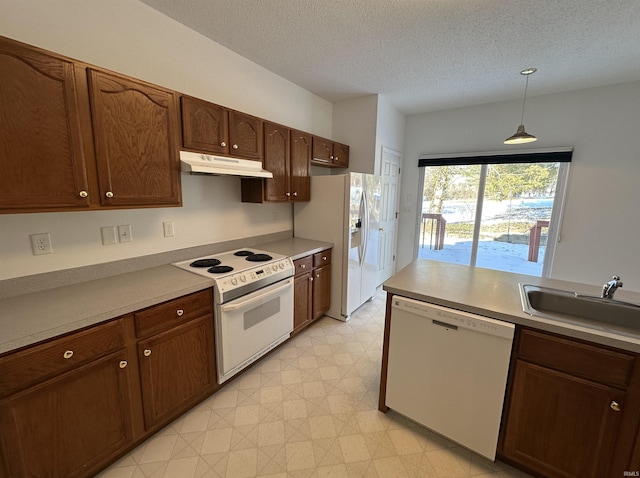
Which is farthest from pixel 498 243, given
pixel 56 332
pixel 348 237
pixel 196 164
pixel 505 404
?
pixel 56 332

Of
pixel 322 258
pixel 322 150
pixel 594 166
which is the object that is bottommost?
pixel 322 258

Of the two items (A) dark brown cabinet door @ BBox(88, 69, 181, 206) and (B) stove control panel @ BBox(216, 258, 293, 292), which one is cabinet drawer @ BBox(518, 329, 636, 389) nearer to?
(B) stove control panel @ BBox(216, 258, 293, 292)

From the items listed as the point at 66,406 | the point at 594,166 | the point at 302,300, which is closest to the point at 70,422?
the point at 66,406

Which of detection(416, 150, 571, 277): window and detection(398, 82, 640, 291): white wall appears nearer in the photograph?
detection(398, 82, 640, 291): white wall

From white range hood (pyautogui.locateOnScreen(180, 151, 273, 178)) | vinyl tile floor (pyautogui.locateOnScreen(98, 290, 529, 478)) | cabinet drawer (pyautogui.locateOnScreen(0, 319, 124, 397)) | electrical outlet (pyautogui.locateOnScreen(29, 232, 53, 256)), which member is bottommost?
vinyl tile floor (pyautogui.locateOnScreen(98, 290, 529, 478))

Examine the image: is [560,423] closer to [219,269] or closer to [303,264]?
[303,264]

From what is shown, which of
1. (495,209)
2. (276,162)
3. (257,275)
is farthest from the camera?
(495,209)

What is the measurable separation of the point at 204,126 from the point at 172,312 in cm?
130

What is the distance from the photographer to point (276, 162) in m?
2.55

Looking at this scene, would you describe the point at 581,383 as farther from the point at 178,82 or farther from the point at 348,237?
the point at 178,82

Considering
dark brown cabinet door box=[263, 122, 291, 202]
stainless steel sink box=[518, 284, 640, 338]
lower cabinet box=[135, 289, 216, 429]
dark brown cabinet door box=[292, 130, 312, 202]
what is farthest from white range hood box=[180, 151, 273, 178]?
stainless steel sink box=[518, 284, 640, 338]

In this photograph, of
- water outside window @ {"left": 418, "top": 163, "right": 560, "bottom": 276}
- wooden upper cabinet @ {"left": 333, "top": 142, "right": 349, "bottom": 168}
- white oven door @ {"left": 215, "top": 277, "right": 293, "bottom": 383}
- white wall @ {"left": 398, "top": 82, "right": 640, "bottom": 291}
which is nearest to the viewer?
white oven door @ {"left": 215, "top": 277, "right": 293, "bottom": 383}

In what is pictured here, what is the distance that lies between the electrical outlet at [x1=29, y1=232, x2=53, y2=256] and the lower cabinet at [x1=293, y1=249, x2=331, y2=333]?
163 centimetres

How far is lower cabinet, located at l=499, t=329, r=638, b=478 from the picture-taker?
113cm
